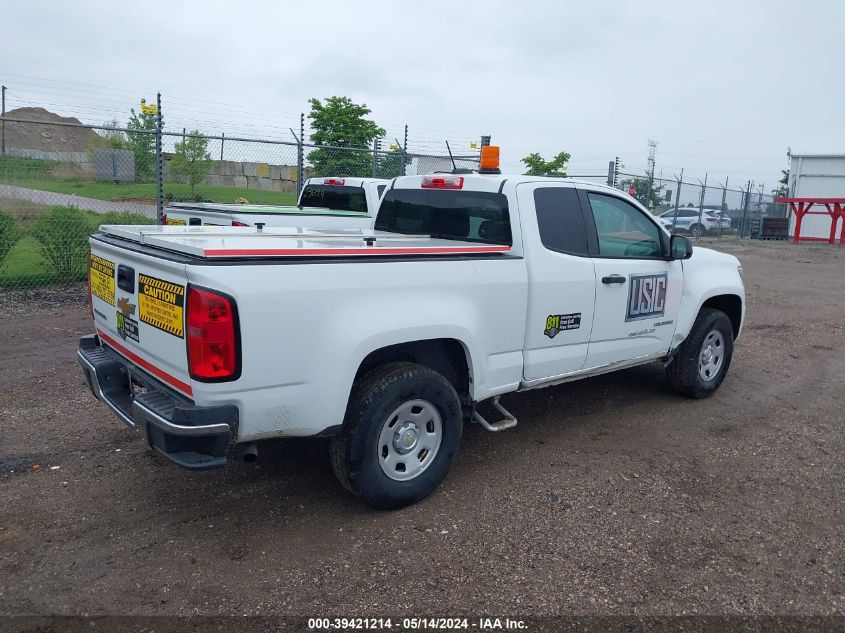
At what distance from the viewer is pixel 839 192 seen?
29547mm

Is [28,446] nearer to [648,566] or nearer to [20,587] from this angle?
[20,587]

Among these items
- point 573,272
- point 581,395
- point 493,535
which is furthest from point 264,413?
point 581,395

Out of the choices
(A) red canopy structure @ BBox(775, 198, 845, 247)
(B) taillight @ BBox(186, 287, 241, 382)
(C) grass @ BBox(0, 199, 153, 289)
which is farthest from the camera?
(A) red canopy structure @ BBox(775, 198, 845, 247)

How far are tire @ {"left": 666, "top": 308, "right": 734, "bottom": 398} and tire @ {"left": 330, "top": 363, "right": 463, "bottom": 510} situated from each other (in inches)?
109

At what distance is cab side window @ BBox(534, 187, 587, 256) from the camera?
462cm

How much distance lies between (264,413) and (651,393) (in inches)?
166

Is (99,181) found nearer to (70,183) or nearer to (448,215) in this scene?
(70,183)

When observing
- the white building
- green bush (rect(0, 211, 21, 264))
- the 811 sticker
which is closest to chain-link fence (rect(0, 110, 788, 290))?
green bush (rect(0, 211, 21, 264))

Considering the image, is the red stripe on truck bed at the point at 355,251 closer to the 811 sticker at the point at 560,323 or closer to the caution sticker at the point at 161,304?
the caution sticker at the point at 161,304

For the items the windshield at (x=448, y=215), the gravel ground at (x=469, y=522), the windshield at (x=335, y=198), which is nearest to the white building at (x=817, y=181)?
the windshield at (x=335, y=198)

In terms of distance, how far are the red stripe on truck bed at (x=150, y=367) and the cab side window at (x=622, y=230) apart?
3.04 m

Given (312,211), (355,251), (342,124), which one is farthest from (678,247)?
(342,124)

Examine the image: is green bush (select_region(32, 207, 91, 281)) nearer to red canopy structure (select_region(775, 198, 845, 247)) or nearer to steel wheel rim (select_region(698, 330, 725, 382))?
steel wheel rim (select_region(698, 330, 725, 382))

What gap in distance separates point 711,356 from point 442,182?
304 centimetres
